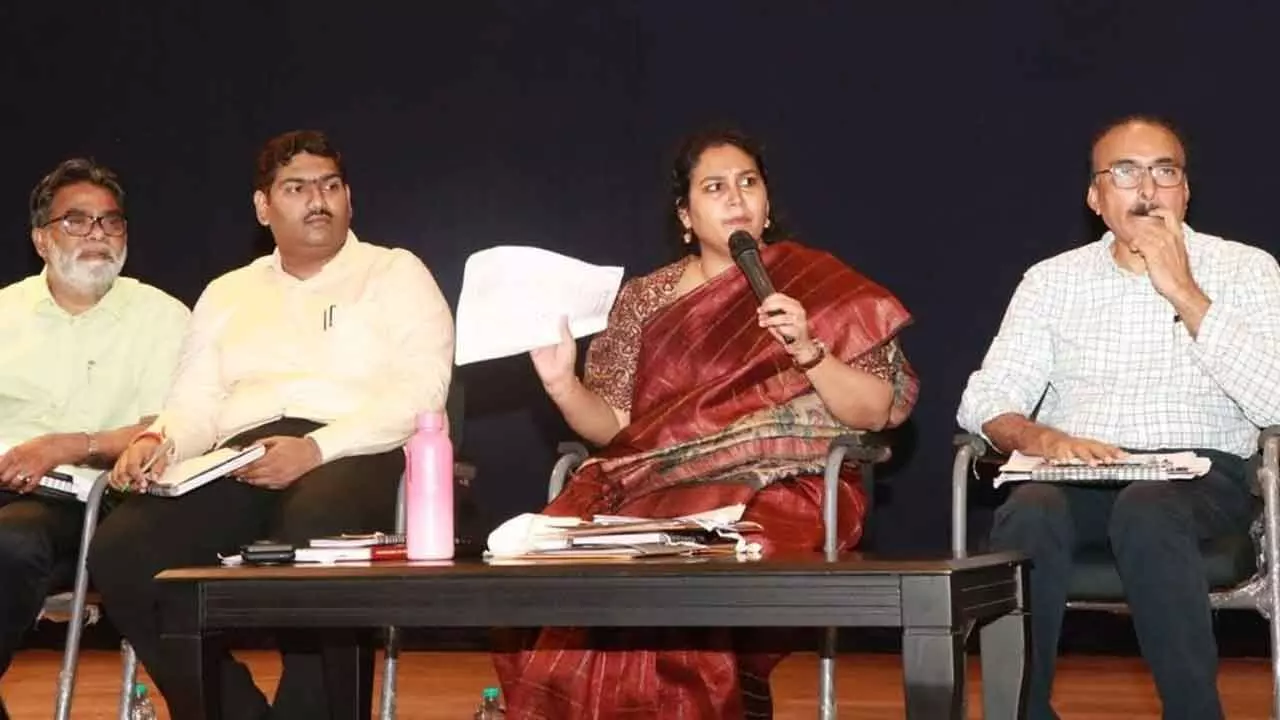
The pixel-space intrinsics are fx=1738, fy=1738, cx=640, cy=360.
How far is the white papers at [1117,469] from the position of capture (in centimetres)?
281

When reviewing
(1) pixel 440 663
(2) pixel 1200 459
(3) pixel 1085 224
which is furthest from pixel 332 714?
(3) pixel 1085 224

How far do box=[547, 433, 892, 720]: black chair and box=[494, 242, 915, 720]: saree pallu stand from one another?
0.03m

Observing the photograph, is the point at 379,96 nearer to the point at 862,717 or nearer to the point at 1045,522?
the point at 862,717

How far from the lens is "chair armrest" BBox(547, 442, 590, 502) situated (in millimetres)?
3293

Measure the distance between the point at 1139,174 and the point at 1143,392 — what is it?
1.31 ft

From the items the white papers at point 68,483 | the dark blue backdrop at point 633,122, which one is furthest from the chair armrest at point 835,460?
the dark blue backdrop at point 633,122

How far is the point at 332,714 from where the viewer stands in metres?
3.08

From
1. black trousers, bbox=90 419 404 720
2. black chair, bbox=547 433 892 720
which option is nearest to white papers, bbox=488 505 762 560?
black chair, bbox=547 433 892 720

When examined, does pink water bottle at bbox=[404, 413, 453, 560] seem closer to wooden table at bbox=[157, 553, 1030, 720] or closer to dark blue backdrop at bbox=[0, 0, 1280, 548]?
wooden table at bbox=[157, 553, 1030, 720]

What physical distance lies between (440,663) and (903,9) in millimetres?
2309

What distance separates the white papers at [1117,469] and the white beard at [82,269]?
201 centimetres

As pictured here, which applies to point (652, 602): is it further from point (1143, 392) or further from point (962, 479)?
point (1143, 392)

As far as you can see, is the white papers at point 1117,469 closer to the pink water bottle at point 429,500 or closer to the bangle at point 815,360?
the bangle at point 815,360

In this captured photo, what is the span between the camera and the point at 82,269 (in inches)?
149
